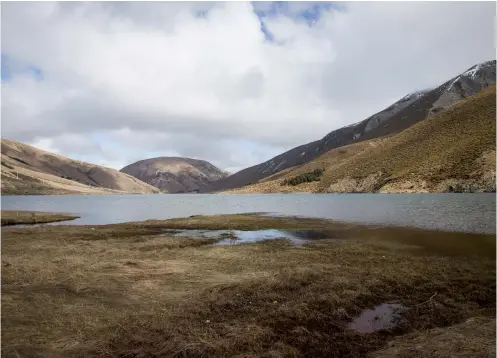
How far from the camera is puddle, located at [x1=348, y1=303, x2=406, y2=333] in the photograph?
12.4m

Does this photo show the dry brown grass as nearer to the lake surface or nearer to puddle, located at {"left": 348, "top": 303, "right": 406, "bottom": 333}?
puddle, located at {"left": 348, "top": 303, "right": 406, "bottom": 333}

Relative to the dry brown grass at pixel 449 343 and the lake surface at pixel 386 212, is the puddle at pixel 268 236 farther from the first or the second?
the dry brown grass at pixel 449 343

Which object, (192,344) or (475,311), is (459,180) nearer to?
(475,311)

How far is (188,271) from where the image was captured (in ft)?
65.9

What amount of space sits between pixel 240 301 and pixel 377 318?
527cm

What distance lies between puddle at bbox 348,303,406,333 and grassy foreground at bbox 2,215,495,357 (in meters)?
0.33

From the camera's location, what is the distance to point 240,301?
48.1ft

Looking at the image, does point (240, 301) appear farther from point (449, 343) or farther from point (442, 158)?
point (442, 158)

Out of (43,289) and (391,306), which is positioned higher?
(43,289)

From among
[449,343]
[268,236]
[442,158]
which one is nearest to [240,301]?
[449,343]

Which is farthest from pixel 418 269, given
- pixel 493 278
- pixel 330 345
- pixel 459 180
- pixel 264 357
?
pixel 459 180

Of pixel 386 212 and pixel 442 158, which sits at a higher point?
pixel 442 158

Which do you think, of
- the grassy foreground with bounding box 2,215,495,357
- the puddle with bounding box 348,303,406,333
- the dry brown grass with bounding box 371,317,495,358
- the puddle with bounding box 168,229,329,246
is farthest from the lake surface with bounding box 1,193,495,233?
the dry brown grass with bounding box 371,317,495,358

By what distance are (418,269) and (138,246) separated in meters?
21.3
